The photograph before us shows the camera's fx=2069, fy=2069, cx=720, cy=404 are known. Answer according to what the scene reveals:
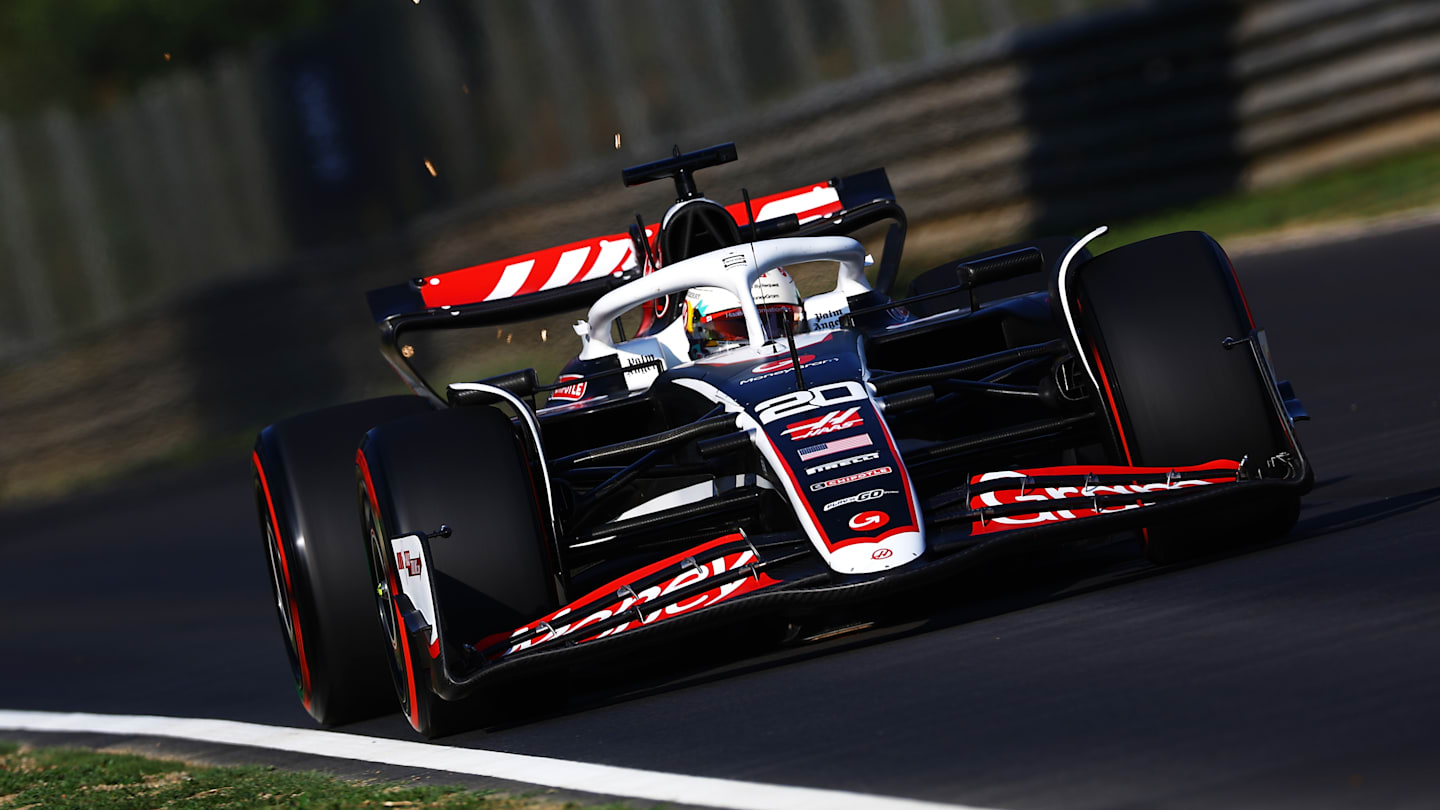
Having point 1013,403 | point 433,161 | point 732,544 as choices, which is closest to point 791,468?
point 732,544

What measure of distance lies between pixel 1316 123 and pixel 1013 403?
928 cm

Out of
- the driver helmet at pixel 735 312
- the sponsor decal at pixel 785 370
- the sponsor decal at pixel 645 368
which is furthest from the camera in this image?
the driver helmet at pixel 735 312

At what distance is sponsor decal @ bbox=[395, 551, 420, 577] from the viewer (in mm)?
5879

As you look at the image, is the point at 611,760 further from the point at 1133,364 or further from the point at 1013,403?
the point at 1013,403

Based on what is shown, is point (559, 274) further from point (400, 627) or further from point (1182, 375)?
point (1182, 375)

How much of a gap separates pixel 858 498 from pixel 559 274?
323cm

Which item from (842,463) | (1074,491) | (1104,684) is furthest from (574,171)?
(1104,684)

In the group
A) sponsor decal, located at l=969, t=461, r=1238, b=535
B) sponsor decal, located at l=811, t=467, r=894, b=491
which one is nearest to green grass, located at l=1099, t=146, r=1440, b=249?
sponsor decal, located at l=969, t=461, r=1238, b=535

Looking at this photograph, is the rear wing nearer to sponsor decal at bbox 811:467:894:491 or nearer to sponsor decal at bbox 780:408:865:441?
sponsor decal at bbox 780:408:865:441

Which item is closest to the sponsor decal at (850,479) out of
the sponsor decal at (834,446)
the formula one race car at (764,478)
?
the formula one race car at (764,478)

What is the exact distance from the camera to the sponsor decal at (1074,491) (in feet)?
18.9

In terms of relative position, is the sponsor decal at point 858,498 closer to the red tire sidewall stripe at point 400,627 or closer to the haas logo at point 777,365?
the haas logo at point 777,365

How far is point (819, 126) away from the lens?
56.3 feet

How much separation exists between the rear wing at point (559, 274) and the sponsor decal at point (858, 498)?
8.95 feet
